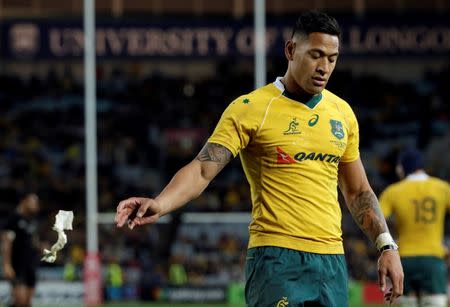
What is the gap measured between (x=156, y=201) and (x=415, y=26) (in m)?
20.8

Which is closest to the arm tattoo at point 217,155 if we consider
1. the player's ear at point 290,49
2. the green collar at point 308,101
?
the green collar at point 308,101

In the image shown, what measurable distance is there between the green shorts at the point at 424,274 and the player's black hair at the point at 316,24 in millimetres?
5040

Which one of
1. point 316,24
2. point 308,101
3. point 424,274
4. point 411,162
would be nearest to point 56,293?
point 424,274

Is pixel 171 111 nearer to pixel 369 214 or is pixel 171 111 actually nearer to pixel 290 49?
pixel 369 214

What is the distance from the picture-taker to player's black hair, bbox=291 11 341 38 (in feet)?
18.5

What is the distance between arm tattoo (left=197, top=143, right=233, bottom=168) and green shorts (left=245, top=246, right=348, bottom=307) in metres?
0.46

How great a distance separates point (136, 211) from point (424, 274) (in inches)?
231

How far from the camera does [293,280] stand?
5613 mm

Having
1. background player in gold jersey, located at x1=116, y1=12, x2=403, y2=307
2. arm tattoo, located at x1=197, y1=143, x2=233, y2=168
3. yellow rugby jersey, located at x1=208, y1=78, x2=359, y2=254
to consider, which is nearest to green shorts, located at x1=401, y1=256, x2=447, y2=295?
background player in gold jersey, located at x1=116, y1=12, x2=403, y2=307

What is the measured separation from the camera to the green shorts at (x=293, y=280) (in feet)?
18.3

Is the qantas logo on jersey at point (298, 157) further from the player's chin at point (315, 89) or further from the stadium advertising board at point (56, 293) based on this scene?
the stadium advertising board at point (56, 293)

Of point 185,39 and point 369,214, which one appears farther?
point 185,39

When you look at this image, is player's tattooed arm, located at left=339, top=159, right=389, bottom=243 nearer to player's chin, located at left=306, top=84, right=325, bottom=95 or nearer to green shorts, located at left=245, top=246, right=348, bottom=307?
green shorts, located at left=245, top=246, right=348, bottom=307

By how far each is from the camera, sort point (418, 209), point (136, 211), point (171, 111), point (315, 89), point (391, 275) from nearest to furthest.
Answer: point (136, 211)
point (391, 275)
point (315, 89)
point (418, 209)
point (171, 111)
